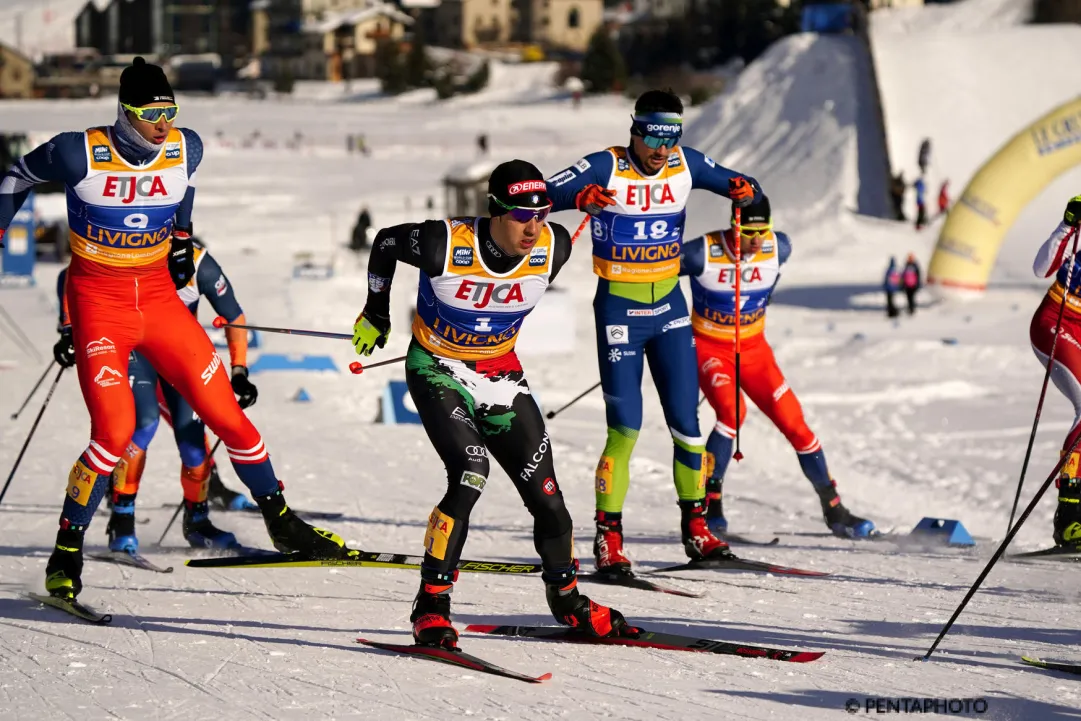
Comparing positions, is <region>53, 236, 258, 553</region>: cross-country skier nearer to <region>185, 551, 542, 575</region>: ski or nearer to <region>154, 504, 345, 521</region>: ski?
<region>185, 551, 542, 575</region>: ski

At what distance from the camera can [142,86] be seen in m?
6.51

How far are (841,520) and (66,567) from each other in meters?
4.85

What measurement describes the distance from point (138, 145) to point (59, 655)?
7.61 feet

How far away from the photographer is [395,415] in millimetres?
13961

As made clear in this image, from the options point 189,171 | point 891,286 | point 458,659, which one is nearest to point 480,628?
point 458,659

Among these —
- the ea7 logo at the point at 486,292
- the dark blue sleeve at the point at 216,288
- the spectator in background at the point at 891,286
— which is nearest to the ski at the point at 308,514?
the dark blue sleeve at the point at 216,288

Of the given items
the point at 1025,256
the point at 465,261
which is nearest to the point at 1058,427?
the point at 465,261

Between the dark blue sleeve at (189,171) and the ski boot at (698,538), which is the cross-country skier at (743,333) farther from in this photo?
the dark blue sleeve at (189,171)

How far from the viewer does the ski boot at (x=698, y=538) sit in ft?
25.8

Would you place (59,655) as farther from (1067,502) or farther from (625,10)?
(625,10)

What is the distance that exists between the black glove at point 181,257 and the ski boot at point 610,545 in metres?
2.44

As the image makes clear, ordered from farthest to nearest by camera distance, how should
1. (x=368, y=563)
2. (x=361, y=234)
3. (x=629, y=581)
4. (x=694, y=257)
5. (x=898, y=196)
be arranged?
(x=361, y=234) < (x=898, y=196) < (x=694, y=257) < (x=629, y=581) < (x=368, y=563)

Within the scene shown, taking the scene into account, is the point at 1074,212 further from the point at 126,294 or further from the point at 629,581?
the point at 126,294

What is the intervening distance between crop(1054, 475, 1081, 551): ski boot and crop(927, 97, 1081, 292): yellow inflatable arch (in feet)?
51.1
